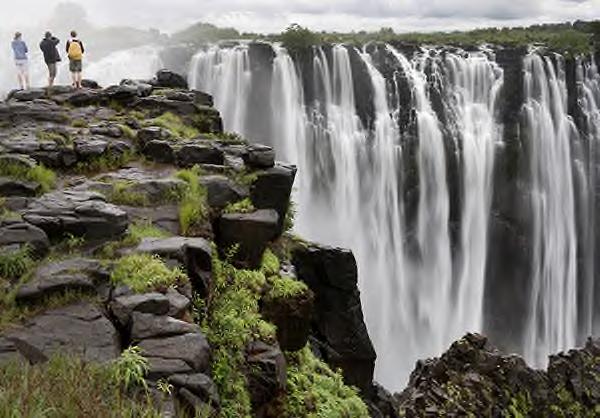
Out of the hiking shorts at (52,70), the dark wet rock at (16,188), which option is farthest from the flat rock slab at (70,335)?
the hiking shorts at (52,70)

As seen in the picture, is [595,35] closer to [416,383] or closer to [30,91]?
[416,383]

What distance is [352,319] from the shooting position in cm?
1758

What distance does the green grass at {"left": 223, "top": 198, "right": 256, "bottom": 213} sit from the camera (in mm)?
12812

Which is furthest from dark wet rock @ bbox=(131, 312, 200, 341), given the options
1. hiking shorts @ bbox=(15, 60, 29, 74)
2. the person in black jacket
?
hiking shorts @ bbox=(15, 60, 29, 74)

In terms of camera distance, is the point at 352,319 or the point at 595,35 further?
the point at 595,35

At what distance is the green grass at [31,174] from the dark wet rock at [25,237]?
96.3 inches

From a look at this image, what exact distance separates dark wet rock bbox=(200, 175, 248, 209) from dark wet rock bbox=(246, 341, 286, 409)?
12.4 feet

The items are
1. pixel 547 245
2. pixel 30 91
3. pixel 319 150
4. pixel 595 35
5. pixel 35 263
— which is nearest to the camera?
pixel 35 263

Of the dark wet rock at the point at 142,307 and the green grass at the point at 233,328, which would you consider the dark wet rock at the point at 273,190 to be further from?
the dark wet rock at the point at 142,307

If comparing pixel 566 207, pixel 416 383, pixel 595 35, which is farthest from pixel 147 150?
pixel 595 35

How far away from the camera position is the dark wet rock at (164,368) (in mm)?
6809

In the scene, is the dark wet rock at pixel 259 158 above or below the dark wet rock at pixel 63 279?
above

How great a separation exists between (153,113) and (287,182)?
6.12 meters

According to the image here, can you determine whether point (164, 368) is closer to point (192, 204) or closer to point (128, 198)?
point (192, 204)
